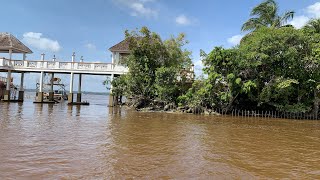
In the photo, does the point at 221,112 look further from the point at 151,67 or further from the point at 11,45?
the point at 11,45

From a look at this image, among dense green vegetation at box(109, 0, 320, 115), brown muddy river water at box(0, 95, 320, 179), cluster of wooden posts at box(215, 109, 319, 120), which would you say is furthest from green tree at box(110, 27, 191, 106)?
brown muddy river water at box(0, 95, 320, 179)

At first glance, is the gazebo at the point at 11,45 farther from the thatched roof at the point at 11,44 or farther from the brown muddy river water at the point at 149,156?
the brown muddy river water at the point at 149,156

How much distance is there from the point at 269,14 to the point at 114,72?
1467 centimetres

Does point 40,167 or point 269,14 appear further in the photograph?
point 269,14

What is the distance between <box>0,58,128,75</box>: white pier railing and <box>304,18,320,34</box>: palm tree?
51.5 ft

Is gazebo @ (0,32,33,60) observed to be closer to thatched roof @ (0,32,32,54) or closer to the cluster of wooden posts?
thatched roof @ (0,32,32,54)

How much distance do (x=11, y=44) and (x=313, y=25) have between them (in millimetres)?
26919

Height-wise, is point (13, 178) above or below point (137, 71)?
below

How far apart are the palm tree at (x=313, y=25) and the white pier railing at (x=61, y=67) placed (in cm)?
1570

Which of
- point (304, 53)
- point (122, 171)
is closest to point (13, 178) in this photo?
point (122, 171)

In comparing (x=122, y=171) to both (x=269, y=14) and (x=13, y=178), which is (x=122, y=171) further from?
(x=269, y=14)

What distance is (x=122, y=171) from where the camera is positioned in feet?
19.7

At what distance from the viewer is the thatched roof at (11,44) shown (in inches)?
1172

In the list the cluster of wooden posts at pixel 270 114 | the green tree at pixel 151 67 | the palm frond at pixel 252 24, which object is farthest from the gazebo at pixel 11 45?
the palm frond at pixel 252 24
